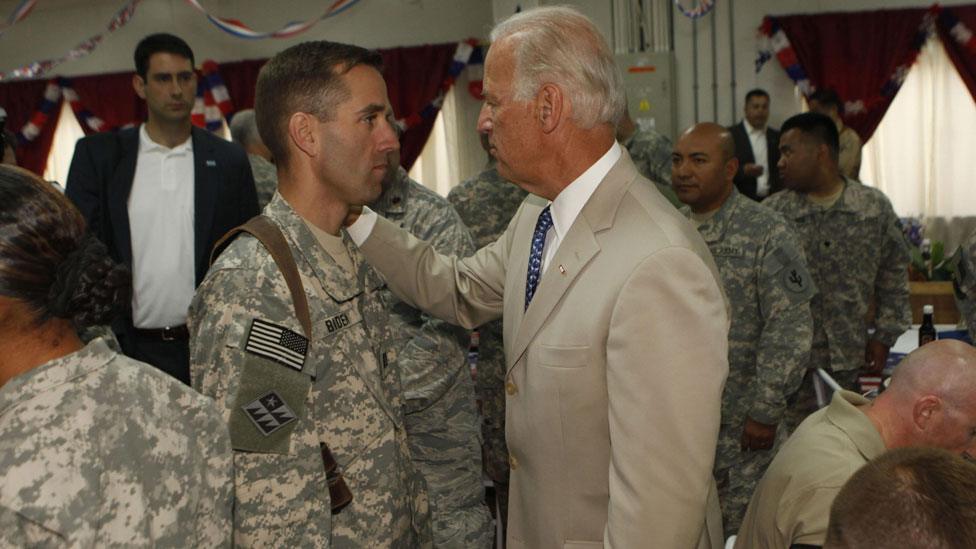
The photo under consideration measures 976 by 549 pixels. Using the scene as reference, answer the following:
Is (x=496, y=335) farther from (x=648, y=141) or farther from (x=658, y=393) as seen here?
(x=658, y=393)

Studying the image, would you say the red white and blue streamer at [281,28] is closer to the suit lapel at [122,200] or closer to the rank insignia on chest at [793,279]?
the suit lapel at [122,200]

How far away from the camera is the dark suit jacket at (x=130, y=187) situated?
3.36m

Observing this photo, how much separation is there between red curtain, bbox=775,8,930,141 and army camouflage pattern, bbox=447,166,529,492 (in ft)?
19.4

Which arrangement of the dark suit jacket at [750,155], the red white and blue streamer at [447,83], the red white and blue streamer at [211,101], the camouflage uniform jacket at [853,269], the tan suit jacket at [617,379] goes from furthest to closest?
1. the red white and blue streamer at [211,101]
2. the red white and blue streamer at [447,83]
3. the dark suit jacket at [750,155]
4. the camouflage uniform jacket at [853,269]
5. the tan suit jacket at [617,379]

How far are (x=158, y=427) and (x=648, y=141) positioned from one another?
13.3 feet

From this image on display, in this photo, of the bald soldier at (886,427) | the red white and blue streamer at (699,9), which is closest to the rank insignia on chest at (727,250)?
the bald soldier at (886,427)

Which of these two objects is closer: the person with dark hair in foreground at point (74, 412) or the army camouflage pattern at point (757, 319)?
the person with dark hair in foreground at point (74, 412)

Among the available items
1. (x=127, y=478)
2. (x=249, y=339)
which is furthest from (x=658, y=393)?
(x=127, y=478)

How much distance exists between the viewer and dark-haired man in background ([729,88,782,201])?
28.8ft

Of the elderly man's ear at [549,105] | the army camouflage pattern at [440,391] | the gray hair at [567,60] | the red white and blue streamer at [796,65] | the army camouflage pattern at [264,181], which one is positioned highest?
the red white and blue streamer at [796,65]

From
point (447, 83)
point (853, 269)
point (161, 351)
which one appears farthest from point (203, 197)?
point (447, 83)

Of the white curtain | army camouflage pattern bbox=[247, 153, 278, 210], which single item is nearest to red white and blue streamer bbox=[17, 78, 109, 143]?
army camouflage pattern bbox=[247, 153, 278, 210]

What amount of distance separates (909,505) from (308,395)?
1.03m

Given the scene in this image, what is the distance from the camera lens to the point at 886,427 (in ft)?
7.15
